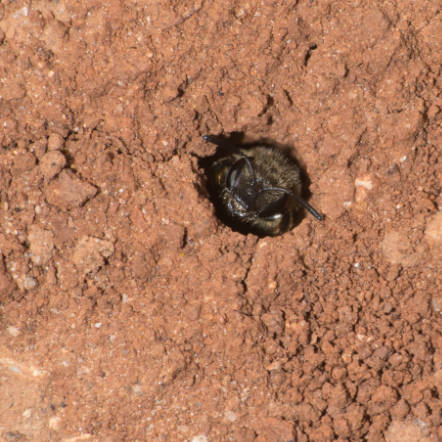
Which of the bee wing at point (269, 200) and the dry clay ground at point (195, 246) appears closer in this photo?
the dry clay ground at point (195, 246)

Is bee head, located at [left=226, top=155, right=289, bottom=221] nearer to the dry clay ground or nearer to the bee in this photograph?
the bee


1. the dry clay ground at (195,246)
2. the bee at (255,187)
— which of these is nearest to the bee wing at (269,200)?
the bee at (255,187)

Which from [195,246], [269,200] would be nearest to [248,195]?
[269,200]

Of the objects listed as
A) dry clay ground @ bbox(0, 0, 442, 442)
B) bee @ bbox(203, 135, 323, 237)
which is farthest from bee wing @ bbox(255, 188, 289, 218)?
dry clay ground @ bbox(0, 0, 442, 442)

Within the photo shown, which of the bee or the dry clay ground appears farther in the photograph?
the bee

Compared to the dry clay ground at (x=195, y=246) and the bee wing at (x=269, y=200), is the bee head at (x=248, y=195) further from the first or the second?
the dry clay ground at (x=195, y=246)

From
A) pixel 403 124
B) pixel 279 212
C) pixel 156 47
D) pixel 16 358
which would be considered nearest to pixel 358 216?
pixel 403 124
